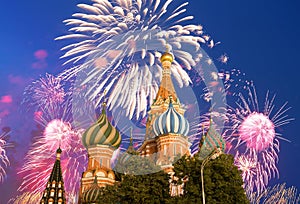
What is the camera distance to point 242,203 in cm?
2125

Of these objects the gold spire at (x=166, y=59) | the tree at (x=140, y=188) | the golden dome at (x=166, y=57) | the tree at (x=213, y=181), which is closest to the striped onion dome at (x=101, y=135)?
the gold spire at (x=166, y=59)

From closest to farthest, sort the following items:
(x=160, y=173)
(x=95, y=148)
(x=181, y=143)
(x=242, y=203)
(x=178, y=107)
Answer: (x=242, y=203)
(x=160, y=173)
(x=181, y=143)
(x=95, y=148)
(x=178, y=107)

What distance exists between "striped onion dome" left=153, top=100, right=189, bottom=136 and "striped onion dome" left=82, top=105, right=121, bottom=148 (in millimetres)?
5045

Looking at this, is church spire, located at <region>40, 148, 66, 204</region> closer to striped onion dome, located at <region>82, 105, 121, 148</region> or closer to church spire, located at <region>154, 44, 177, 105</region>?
striped onion dome, located at <region>82, 105, 121, 148</region>

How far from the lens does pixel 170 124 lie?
37156 mm

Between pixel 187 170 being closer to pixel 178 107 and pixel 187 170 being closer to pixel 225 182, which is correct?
pixel 225 182

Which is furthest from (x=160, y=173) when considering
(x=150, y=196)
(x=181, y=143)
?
(x=181, y=143)

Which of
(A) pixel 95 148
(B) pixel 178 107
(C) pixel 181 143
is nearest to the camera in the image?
(C) pixel 181 143

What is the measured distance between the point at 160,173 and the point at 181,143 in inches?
553

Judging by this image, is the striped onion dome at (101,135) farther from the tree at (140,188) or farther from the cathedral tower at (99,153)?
the tree at (140,188)

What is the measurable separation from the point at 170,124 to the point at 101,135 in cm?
746

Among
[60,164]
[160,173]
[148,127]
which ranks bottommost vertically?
[160,173]

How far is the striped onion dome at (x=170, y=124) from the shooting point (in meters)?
37.1

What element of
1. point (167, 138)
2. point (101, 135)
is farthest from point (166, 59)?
point (167, 138)
